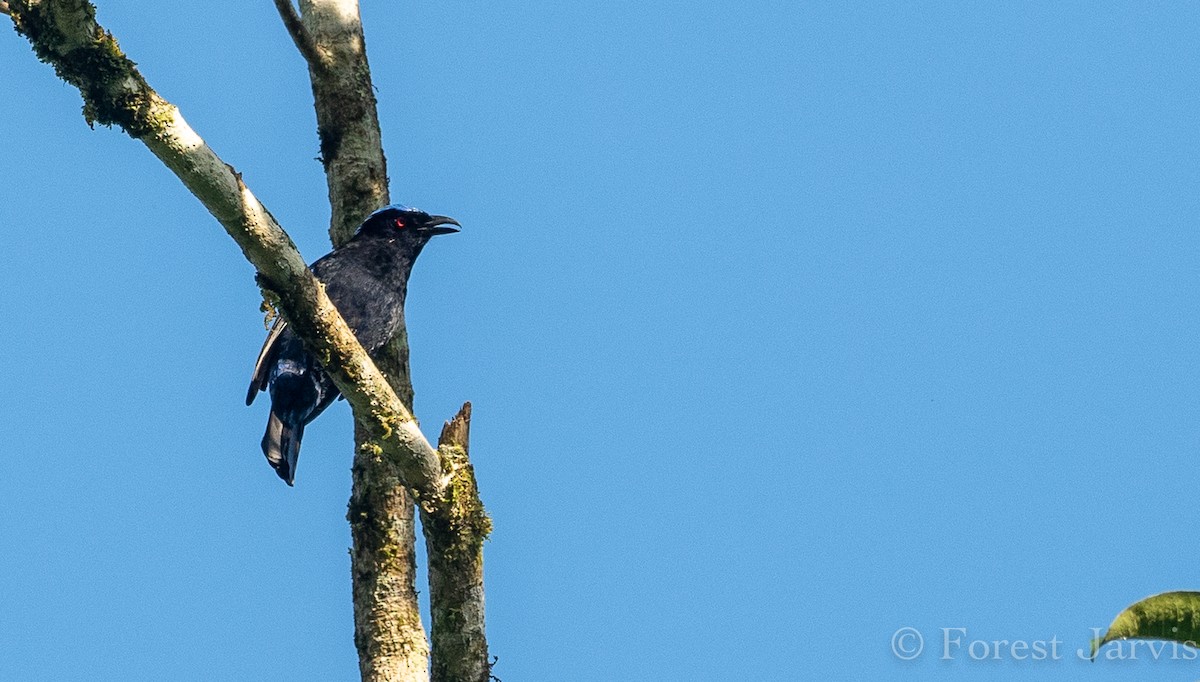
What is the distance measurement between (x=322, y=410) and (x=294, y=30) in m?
2.42

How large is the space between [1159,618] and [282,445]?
5.87 m

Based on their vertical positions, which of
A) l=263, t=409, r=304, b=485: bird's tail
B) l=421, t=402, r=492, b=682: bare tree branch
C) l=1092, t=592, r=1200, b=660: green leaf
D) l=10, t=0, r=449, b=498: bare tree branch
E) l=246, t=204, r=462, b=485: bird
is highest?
l=246, t=204, r=462, b=485: bird

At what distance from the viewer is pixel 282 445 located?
838cm

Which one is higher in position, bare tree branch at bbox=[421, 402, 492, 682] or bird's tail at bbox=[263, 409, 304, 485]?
bird's tail at bbox=[263, 409, 304, 485]

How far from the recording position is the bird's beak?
9.59 meters

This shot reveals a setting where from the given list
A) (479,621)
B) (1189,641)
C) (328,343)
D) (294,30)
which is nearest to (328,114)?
(294,30)

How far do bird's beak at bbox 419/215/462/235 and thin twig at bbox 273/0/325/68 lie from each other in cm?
189

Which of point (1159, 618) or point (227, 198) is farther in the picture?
point (227, 198)

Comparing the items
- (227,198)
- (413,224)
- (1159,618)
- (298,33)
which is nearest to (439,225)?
(413,224)

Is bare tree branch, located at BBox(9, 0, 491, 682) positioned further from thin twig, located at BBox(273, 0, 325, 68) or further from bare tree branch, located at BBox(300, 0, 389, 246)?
→ bare tree branch, located at BBox(300, 0, 389, 246)

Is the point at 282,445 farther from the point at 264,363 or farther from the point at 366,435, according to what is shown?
the point at 366,435

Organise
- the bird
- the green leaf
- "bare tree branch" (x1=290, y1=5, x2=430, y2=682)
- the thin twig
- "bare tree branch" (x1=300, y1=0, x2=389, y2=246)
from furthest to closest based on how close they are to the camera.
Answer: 1. the bird
2. "bare tree branch" (x1=300, y1=0, x2=389, y2=246)
3. the thin twig
4. "bare tree branch" (x1=290, y1=5, x2=430, y2=682)
5. the green leaf

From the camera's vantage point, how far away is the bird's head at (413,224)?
29.3 feet

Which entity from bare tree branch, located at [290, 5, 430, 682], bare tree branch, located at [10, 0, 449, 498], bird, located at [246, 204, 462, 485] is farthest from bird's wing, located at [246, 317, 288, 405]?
bare tree branch, located at [10, 0, 449, 498]
